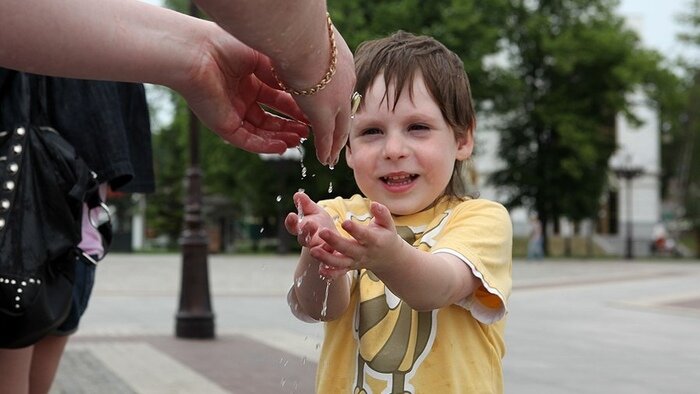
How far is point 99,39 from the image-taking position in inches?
59.7

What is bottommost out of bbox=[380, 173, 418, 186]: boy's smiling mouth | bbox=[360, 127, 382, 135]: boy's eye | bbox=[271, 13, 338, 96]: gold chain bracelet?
bbox=[380, 173, 418, 186]: boy's smiling mouth

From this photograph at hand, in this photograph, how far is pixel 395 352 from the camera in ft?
6.47

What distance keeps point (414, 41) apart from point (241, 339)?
701 centimetres

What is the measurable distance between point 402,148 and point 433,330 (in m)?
0.40

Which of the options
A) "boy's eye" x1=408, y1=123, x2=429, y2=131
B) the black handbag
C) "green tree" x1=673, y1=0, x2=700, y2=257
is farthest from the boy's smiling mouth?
"green tree" x1=673, y1=0, x2=700, y2=257

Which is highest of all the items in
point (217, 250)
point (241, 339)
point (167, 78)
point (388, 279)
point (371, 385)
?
point (167, 78)

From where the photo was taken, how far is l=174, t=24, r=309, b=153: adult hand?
1.66 m

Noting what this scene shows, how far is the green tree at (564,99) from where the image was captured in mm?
36562

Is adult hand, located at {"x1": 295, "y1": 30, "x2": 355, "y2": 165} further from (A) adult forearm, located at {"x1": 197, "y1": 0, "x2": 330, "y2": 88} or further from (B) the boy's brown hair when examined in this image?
(B) the boy's brown hair

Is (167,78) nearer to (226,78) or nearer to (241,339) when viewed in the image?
(226,78)

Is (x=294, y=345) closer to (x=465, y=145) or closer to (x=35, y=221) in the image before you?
(x=35, y=221)

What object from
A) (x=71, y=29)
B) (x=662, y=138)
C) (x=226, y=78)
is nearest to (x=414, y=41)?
(x=226, y=78)

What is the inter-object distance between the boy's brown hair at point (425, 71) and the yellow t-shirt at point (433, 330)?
0.73ft

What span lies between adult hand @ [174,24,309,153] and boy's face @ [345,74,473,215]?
232 millimetres
